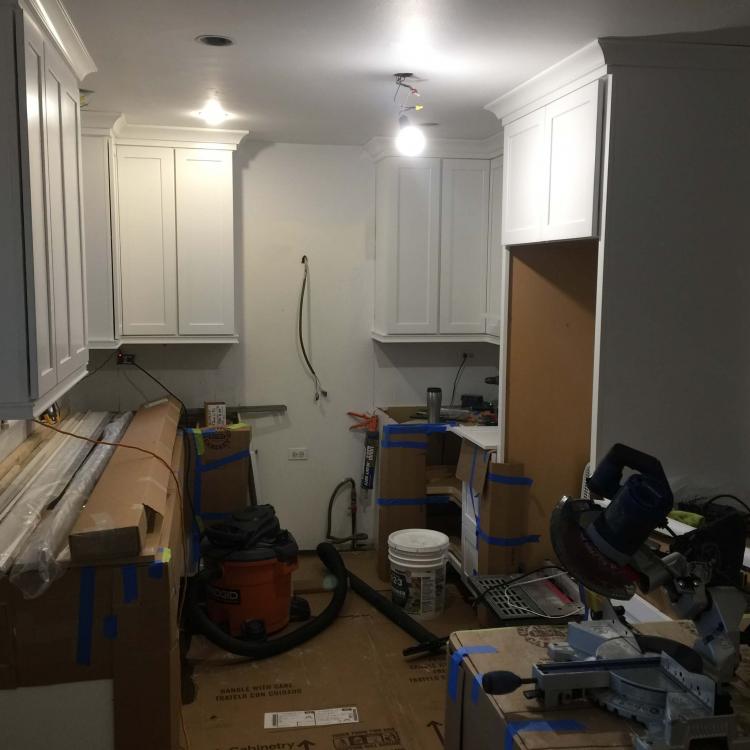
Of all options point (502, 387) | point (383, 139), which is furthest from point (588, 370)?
point (383, 139)

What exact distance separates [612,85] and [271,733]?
279cm

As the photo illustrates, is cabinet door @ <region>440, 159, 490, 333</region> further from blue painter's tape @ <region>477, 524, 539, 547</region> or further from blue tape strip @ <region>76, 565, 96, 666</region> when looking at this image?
blue tape strip @ <region>76, 565, 96, 666</region>

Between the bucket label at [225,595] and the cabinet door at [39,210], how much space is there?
1.78m

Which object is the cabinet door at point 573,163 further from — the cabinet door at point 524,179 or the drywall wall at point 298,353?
the drywall wall at point 298,353

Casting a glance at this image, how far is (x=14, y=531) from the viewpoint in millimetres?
2379

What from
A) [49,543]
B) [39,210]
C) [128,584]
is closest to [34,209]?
[39,210]

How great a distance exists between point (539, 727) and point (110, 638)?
144 cm

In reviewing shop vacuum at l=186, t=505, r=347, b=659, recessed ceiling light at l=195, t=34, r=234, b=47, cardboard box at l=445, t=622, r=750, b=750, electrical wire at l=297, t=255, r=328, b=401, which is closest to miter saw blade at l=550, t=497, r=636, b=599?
cardboard box at l=445, t=622, r=750, b=750

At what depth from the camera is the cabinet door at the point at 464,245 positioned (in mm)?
→ 4406

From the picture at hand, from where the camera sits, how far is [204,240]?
4160mm

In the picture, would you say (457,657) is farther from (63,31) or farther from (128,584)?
(63,31)

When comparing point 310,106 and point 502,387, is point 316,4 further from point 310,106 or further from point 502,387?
point 502,387

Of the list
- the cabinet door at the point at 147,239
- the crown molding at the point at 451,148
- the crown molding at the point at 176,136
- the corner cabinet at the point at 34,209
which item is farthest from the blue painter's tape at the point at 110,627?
the crown molding at the point at 451,148

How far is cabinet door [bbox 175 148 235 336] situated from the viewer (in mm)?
4109
